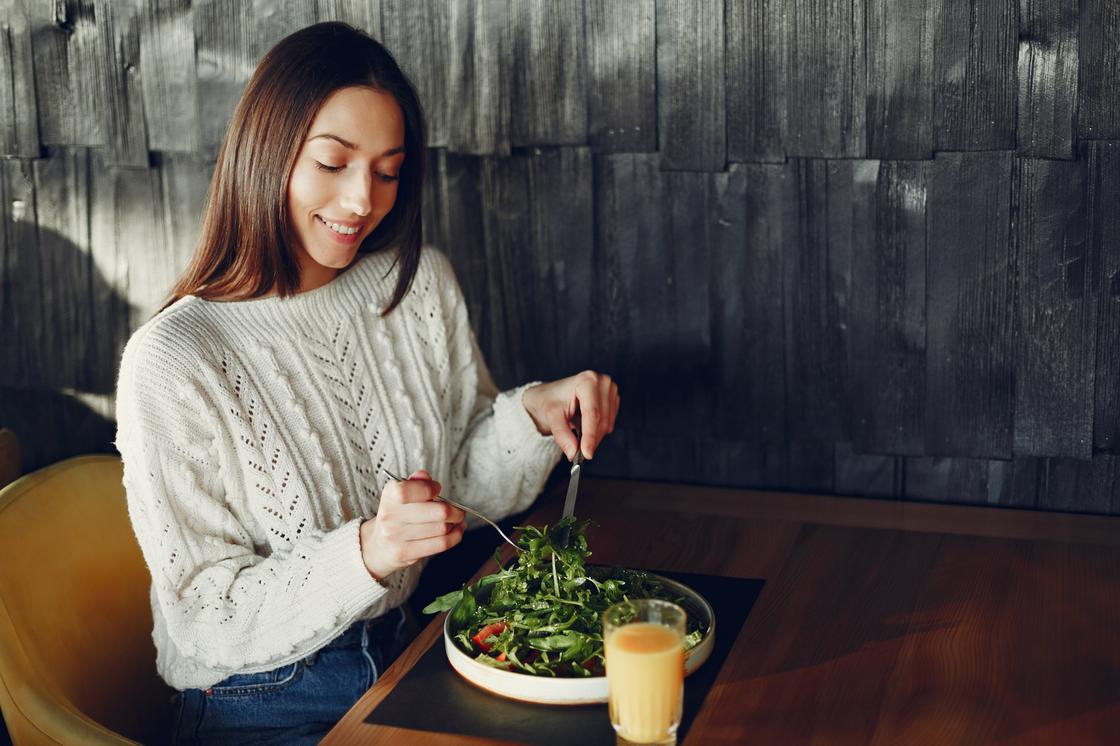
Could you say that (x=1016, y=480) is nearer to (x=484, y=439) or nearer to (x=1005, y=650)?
(x=1005, y=650)

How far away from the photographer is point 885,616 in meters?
1.59

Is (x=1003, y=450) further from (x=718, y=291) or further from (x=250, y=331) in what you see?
(x=250, y=331)

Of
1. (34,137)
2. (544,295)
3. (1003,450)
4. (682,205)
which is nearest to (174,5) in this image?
(34,137)

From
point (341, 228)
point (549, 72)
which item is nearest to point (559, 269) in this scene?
point (549, 72)

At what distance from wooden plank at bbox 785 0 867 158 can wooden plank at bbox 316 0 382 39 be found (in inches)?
30.6

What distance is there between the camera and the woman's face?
1.71m

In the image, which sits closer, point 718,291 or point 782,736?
point 782,736

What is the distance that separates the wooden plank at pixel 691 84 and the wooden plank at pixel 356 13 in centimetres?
55

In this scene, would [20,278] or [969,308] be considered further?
[20,278]

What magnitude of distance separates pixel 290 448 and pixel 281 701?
0.36m

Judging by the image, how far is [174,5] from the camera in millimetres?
2377

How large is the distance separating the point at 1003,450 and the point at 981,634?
60cm

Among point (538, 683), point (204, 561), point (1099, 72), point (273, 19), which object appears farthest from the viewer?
point (273, 19)

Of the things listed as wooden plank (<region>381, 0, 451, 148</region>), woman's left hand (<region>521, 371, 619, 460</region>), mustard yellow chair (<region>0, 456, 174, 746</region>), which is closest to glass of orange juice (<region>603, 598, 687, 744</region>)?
woman's left hand (<region>521, 371, 619, 460</region>)
